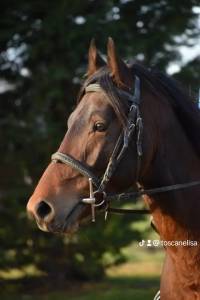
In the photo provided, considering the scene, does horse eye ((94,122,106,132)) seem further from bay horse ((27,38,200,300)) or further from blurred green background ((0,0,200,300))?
blurred green background ((0,0,200,300))

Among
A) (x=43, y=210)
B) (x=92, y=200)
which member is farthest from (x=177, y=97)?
(x=43, y=210)

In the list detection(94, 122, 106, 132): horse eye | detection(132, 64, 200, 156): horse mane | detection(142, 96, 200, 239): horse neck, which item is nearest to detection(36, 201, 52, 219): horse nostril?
detection(94, 122, 106, 132): horse eye

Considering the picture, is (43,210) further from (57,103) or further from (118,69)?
(57,103)

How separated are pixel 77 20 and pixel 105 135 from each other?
486cm

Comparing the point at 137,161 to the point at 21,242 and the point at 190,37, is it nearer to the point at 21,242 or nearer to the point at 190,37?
the point at 190,37

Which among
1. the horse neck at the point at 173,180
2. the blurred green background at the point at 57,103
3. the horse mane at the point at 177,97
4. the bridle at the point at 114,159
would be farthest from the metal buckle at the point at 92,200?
the blurred green background at the point at 57,103

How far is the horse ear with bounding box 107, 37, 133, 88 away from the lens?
9.16 feet

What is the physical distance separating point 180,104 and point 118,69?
1.37ft

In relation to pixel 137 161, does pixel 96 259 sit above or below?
below

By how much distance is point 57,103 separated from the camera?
7.96m

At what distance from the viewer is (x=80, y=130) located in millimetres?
2725

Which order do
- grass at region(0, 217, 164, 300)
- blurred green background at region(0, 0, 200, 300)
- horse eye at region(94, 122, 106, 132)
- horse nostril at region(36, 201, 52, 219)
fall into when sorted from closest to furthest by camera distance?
horse nostril at region(36, 201, 52, 219), horse eye at region(94, 122, 106, 132), blurred green background at region(0, 0, 200, 300), grass at region(0, 217, 164, 300)

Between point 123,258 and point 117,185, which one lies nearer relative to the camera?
point 117,185

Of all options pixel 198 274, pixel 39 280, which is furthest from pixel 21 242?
pixel 198 274
